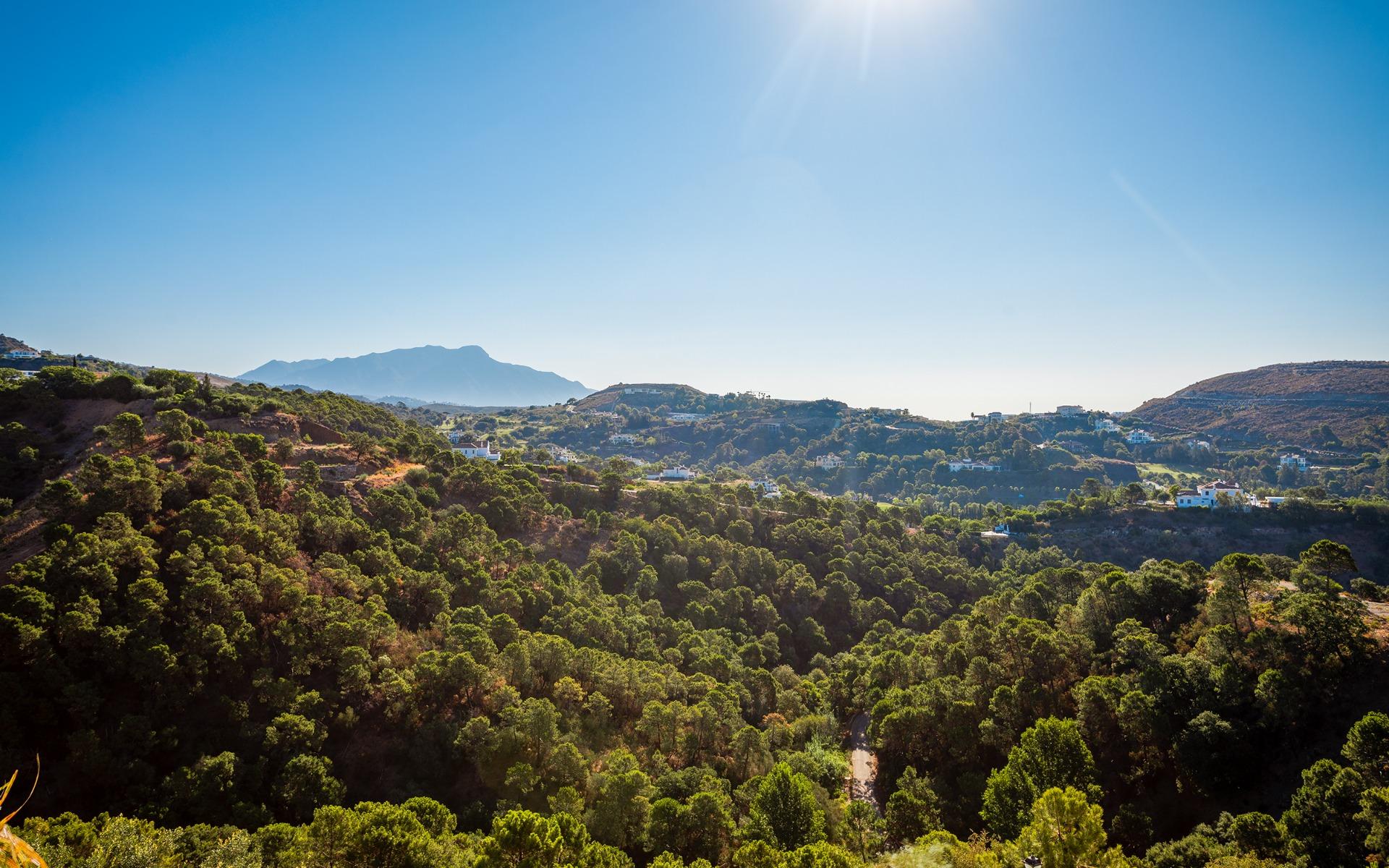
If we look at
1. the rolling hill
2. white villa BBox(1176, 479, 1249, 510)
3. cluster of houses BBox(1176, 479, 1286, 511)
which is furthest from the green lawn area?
white villa BBox(1176, 479, 1249, 510)

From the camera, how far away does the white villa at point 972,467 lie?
16677cm

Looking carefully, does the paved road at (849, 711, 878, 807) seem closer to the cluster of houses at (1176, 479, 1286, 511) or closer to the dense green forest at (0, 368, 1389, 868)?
the dense green forest at (0, 368, 1389, 868)

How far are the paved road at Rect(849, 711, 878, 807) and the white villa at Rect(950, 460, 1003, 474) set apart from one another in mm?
135990

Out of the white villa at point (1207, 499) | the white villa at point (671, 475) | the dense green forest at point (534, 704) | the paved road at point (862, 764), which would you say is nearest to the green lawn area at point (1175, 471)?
the white villa at point (1207, 499)

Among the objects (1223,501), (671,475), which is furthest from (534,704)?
(1223,501)

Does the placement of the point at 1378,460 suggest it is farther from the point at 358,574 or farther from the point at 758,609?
the point at 358,574

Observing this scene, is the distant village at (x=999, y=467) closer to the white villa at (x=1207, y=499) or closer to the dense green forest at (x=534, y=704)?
the white villa at (x=1207, y=499)

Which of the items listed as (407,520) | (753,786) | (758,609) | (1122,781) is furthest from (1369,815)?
(407,520)

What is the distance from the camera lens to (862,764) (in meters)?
42.1

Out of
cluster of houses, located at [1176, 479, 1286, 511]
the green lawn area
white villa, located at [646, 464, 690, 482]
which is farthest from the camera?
the green lawn area

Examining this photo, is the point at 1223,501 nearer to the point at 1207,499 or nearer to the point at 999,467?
the point at 1207,499

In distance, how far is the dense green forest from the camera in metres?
23.2

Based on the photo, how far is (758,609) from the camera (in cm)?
6359

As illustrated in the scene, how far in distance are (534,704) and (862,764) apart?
993 inches
